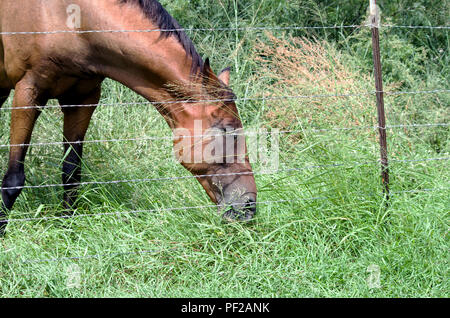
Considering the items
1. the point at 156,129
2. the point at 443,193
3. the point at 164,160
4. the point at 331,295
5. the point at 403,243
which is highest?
the point at 156,129

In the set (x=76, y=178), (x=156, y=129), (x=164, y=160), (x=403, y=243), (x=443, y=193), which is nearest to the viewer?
(x=403, y=243)

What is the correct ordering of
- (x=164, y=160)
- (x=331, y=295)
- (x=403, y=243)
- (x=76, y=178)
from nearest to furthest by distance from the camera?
(x=331, y=295) < (x=403, y=243) < (x=76, y=178) < (x=164, y=160)

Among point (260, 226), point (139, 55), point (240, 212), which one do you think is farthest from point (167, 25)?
point (260, 226)

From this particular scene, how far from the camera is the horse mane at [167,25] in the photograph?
3709 millimetres

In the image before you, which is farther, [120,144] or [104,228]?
[120,144]

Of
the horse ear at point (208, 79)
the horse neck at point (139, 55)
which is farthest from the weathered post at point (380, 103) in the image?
the horse neck at point (139, 55)

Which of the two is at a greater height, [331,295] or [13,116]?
[13,116]

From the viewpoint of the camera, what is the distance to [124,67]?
3852 mm

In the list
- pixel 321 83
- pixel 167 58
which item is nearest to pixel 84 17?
pixel 167 58

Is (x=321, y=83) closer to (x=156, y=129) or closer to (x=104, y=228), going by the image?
(x=156, y=129)

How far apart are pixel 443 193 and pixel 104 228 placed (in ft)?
7.63

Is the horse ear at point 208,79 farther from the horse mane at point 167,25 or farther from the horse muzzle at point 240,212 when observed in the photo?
the horse muzzle at point 240,212

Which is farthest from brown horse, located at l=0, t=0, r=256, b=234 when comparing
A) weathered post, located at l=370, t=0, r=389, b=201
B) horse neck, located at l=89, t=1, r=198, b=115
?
weathered post, located at l=370, t=0, r=389, b=201

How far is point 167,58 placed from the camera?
3691mm
